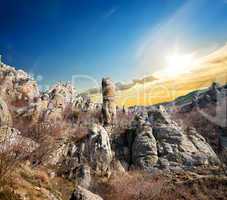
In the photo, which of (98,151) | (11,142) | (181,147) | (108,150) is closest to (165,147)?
(181,147)

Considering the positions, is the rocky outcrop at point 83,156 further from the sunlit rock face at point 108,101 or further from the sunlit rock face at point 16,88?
the sunlit rock face at point 16,88

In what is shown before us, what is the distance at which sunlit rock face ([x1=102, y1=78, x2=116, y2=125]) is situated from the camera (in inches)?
1329

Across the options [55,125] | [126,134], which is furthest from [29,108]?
[126,134]

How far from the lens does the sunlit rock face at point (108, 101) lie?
3377cm

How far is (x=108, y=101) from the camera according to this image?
114 feet

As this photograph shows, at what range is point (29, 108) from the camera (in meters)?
34.7

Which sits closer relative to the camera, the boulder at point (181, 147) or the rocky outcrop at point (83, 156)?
the rocky outcrop at point (83, 156)

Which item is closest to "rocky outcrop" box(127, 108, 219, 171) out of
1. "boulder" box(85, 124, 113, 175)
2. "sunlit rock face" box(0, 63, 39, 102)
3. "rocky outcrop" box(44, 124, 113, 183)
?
"boulder" box(85, 124, 113, 175)

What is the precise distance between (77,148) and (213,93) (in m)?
43.8

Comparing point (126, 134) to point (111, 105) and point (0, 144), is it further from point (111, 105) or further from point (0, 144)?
point (0, 144)

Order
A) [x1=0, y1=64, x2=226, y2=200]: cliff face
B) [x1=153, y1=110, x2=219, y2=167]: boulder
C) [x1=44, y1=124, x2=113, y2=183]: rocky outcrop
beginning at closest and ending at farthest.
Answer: [x1=0, y1=64, x2=226, y2=200]: cliff face, [x1=44, y1=124, x2=113, y2=183]: rocky outcrop, [x1=153, y1=110, x2=219, y2=167]: boulder

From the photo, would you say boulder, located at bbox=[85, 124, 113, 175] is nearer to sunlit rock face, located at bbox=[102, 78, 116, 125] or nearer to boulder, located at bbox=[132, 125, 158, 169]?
boulder, located at bbox=[132, 125, 158, 169]

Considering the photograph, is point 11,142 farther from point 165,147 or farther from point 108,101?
point 108,101

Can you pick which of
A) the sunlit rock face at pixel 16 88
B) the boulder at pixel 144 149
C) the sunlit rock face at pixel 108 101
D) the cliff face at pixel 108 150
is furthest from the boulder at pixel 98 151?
the sunlit rock face at pixel 16 88
